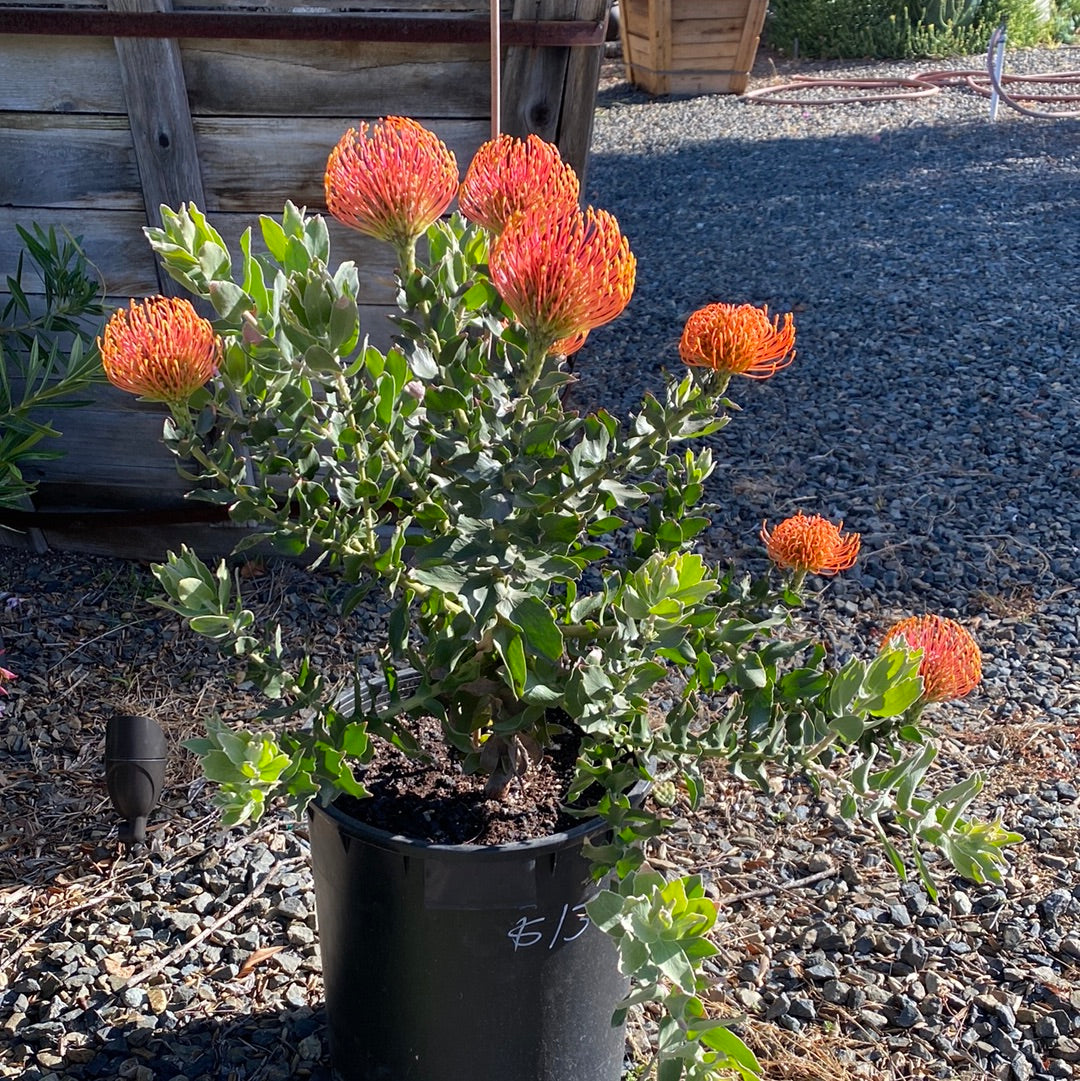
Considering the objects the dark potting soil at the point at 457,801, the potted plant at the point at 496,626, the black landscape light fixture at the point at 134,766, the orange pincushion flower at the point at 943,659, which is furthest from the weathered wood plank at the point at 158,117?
the orange pincushion flower at the point at 943,659

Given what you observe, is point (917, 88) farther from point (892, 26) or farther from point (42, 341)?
point (42, 341)

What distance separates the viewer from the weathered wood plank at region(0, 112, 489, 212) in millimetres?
2197

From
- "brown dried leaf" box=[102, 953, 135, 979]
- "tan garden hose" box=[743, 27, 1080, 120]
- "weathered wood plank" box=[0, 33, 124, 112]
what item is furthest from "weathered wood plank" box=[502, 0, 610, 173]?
"tan garden hose" box=[743, 27, 1080, 120]

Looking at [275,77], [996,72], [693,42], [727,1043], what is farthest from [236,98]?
[693,42]

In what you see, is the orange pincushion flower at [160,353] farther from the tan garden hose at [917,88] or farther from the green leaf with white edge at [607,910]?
the tan garden hose at [917,88]

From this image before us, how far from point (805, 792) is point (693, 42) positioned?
7.28 meters

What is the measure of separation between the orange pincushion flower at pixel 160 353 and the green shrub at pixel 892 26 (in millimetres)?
9919

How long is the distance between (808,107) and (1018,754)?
679 centimetres

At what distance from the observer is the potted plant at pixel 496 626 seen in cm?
97

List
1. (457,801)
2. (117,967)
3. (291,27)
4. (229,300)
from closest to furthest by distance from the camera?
1. (229,300)
2. (457,801)
3. (117,967)
4. (291,27)

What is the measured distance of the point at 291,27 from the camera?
204cm

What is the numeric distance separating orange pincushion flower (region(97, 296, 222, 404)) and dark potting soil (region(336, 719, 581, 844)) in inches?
21.7

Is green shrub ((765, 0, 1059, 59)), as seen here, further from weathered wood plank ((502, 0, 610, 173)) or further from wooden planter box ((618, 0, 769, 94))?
weathered wood plank ((502, 0, 610, 173))

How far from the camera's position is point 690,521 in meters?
1.25
